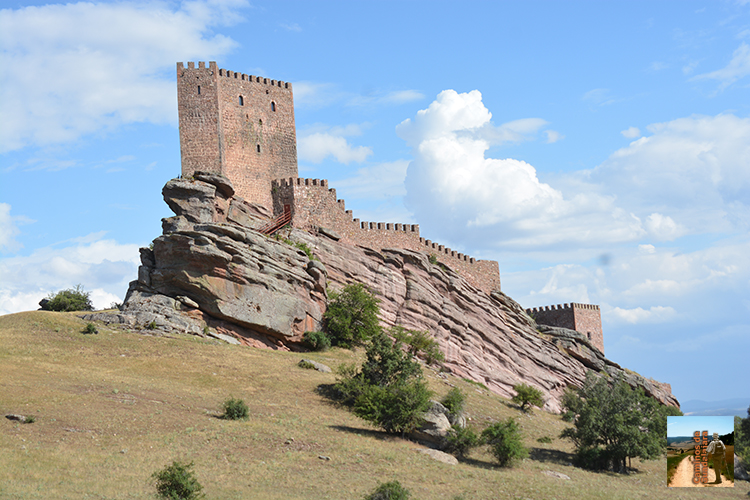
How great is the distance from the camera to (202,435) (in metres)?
24.4

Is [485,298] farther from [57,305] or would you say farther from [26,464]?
[26,464]

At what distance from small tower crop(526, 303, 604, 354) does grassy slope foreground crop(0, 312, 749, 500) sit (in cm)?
2988

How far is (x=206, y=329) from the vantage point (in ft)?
123

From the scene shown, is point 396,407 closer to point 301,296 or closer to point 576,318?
point 301,296

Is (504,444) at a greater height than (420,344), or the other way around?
(420,344)

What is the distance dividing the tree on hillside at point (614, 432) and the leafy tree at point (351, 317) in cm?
1425

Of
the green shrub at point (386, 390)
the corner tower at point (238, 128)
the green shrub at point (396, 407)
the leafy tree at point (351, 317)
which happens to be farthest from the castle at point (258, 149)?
the green shrub at point (396, 407)

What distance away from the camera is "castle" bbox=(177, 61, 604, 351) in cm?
4706

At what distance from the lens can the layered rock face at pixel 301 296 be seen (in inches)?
1521

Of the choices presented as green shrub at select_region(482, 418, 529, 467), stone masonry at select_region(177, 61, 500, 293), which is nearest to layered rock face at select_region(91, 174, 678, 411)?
stone masonry at select_region(177, 61, 500, 293)

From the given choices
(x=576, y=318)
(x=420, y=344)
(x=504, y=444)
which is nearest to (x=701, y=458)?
(x=504, y=444)

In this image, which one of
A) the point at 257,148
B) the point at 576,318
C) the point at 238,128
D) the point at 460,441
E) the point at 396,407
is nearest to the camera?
the point at 460,441

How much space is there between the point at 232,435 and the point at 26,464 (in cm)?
712

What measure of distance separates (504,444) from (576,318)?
127 feet
